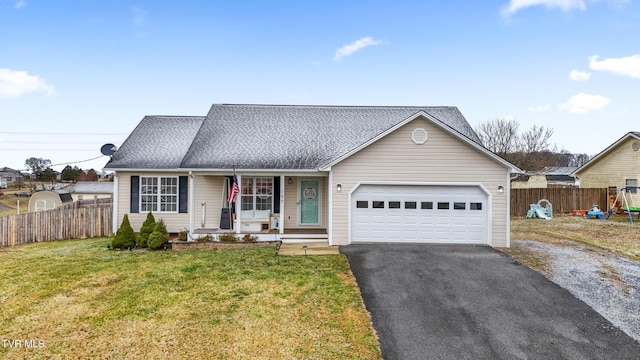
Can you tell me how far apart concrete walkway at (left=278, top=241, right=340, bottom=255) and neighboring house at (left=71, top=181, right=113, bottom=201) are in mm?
27822

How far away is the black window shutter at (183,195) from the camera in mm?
13117

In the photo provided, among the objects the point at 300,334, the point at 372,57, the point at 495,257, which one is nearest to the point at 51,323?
the point at 300,334

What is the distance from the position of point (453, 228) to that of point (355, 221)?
3391 mm

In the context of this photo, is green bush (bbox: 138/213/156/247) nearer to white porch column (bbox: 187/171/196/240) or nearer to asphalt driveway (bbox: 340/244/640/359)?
white porch column (bbox: 187/171/196/240)

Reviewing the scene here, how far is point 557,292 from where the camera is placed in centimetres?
707

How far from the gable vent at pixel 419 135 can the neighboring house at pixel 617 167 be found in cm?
1859

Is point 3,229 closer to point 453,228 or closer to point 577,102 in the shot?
point 453,228

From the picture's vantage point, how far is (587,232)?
47.7 ft

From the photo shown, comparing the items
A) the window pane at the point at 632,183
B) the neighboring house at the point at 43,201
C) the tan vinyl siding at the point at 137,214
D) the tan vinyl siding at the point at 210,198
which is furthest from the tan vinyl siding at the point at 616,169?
the neighboring house at the point at 43,201

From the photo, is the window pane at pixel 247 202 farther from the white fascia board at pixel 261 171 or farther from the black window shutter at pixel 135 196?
the black window shutter at pixel 135 196

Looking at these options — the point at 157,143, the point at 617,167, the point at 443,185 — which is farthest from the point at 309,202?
the point at 617,167

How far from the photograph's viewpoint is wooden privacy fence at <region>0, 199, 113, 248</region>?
42.9 ft

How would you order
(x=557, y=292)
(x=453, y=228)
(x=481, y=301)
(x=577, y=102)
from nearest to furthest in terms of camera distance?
(x=481, y=301), (x=557, y=292), (x=453, y=228), (x=577, y=102)

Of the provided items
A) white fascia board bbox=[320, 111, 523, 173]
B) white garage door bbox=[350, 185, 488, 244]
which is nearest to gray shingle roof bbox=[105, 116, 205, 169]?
white fascia board bbox=[320, 111, 523, 173]
